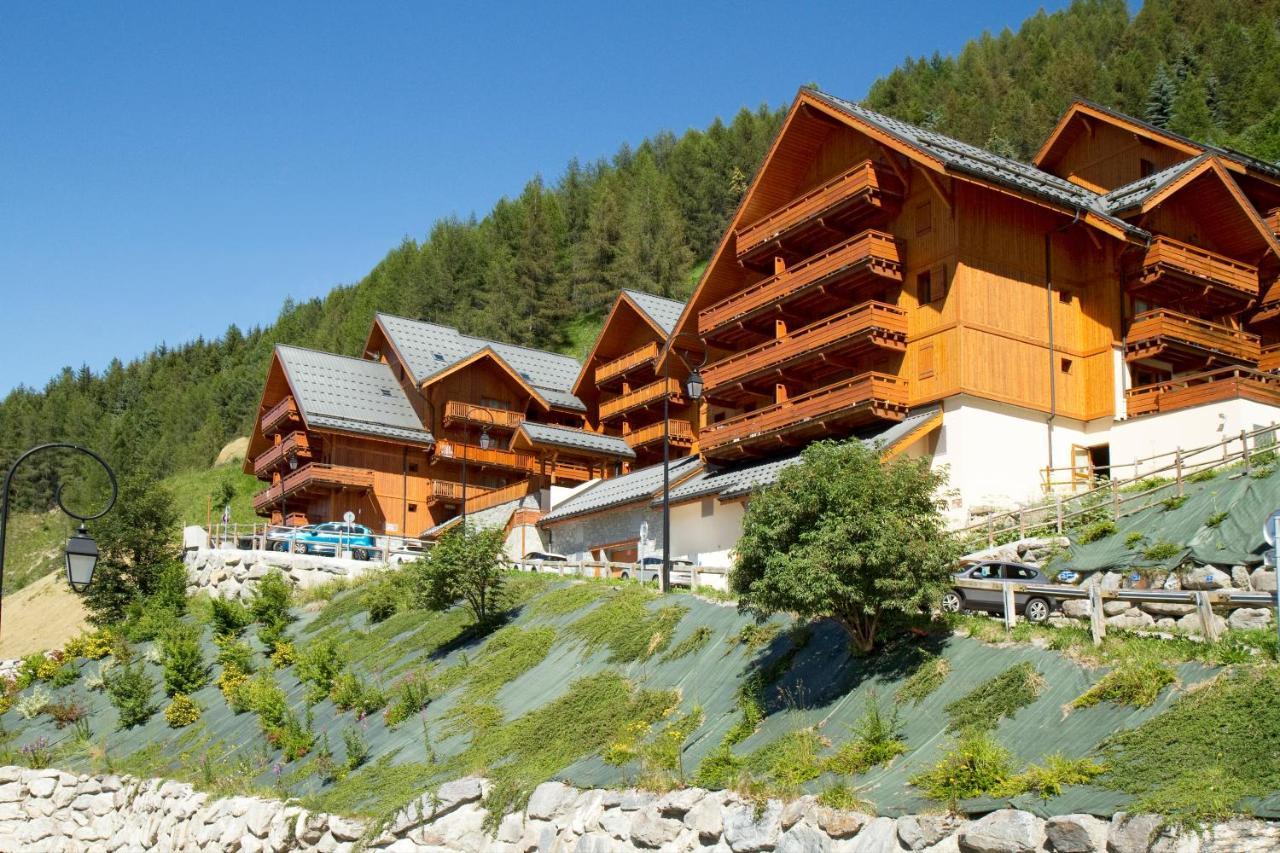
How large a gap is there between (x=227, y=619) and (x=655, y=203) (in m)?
85.5

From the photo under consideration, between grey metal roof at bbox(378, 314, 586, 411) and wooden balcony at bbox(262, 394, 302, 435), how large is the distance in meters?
5.85

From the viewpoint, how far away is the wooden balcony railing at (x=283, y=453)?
6034cm

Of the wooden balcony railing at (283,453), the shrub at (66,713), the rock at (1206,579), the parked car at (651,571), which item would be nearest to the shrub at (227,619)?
the shrub at (66,713)

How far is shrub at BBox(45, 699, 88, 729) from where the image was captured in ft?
123

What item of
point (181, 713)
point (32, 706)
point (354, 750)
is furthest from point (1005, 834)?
point (32, 706)

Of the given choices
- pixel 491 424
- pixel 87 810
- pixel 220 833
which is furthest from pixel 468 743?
pixel 491 424

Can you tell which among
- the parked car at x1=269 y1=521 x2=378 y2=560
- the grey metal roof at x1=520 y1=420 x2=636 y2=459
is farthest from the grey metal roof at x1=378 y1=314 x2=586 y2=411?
the parked car at x1=269 y1=521 x2=378 y2=560

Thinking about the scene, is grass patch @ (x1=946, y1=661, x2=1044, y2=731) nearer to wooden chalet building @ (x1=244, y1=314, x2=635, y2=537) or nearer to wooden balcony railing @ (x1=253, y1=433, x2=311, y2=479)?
wooden chalet building @ (x1=244, y1=314, x2=635, y2=537)

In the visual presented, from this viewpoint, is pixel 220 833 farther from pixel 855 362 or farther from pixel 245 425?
pixel 245 425

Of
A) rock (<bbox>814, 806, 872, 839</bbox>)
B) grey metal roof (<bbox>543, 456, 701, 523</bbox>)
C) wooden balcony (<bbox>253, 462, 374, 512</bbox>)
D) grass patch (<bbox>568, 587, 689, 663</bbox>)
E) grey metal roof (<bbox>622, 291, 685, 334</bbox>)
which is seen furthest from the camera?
grey metal roof (<bbox>622, 291, 685, 334</bbox>)

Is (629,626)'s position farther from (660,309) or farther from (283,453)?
(283,453)

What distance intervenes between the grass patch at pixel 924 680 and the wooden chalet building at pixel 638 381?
3445cm

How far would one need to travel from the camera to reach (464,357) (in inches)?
2564

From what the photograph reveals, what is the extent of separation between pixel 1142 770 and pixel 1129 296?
28238mm
